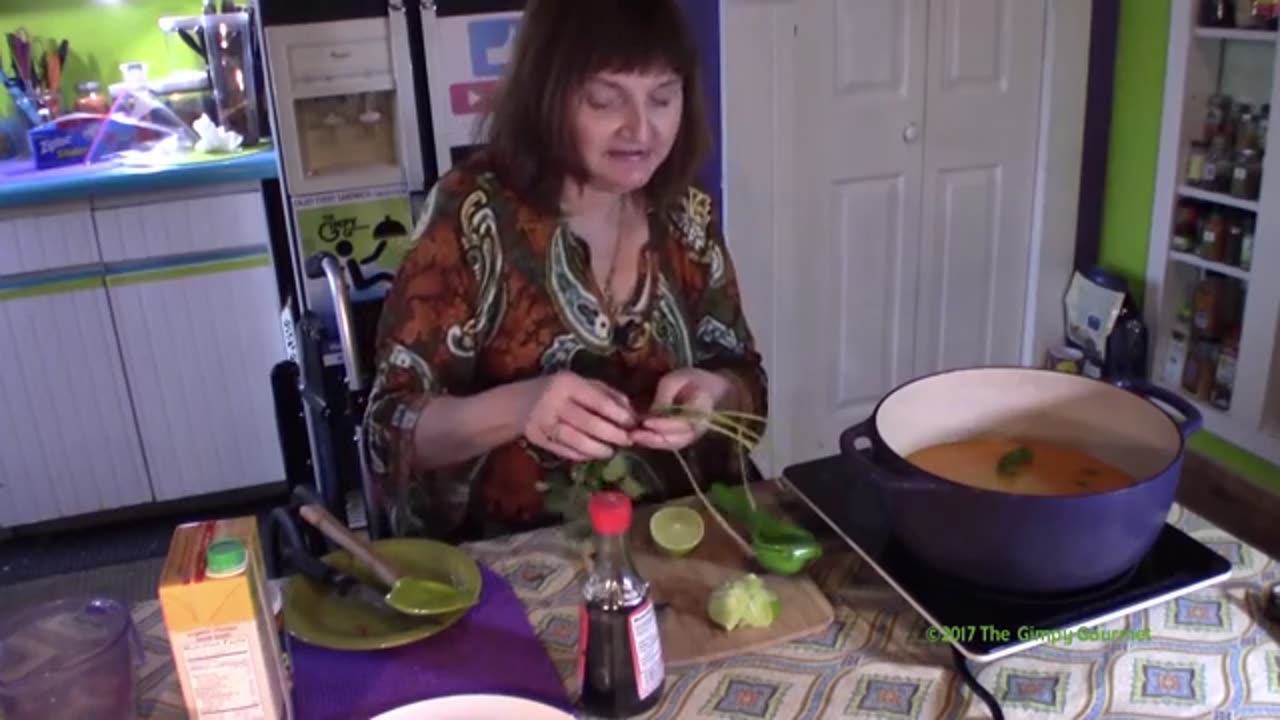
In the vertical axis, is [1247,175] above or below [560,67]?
→ below

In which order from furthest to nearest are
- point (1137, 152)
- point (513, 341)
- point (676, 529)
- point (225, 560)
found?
point (1137, 152) → point (513, 341) → point (676, 529) → point (225, 560)

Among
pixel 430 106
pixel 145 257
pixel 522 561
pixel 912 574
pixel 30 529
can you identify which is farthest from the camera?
pixel 30 529

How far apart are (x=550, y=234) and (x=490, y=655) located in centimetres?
62

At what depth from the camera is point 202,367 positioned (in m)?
2.85

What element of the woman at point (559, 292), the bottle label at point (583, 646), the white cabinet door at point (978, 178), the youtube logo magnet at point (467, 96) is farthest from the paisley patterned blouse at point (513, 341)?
the white cabinet door at point (978, 178)

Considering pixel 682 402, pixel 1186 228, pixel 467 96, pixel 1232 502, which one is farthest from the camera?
pixel 1186 228

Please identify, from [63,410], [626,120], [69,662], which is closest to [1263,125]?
[626,120]

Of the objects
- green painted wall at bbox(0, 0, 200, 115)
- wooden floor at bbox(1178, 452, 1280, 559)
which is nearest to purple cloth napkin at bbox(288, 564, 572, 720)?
wooden floor at bbox(1178, 452, 1280, 559)

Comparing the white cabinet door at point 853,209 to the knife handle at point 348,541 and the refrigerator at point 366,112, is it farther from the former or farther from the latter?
the knife handle at point 348,541

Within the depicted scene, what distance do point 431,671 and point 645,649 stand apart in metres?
0.20

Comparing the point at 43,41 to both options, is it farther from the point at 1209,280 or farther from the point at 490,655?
the point at 1209,280

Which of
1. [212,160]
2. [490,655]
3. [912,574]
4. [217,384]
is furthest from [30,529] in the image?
[912,574]

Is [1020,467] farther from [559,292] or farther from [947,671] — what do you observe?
[559,292]

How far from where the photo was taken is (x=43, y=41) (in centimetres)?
303
